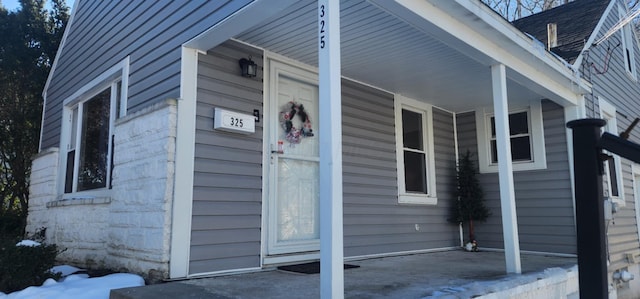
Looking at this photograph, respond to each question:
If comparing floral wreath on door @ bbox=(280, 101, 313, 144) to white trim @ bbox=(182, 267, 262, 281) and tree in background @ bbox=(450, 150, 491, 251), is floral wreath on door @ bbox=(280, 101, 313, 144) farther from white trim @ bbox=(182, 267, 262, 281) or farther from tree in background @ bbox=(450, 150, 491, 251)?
tree in background @ bbox=(450, 150, 491, 251)

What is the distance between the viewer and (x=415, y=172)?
637cm

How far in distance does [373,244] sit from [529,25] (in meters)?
5.62

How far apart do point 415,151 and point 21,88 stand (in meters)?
7.93

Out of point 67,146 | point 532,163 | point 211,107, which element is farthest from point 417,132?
point 67,146

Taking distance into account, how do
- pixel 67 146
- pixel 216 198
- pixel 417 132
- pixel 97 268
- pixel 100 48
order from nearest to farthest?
pixel 216 198
pixel 97 268
pixel 100 48
pixel 67 146
pixel 417 132

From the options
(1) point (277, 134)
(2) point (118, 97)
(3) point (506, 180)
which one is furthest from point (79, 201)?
(3) point (506, 180)

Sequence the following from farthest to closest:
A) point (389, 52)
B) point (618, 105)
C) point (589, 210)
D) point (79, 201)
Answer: point (618, 105) < point (79, 201) < point (389, 52) < point (589, 210)

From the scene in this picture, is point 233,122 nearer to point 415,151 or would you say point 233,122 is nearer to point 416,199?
point 416,199

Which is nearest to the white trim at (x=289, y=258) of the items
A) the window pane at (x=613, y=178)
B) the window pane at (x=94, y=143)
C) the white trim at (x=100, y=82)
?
the window pane at (x=94, y=143)

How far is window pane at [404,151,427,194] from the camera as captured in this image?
6.20 metres

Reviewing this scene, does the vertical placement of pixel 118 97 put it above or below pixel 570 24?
below

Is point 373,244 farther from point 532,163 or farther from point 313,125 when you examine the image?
point 532,163

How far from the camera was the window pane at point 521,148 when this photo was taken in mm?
6406

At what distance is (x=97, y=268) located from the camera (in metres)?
4.55
